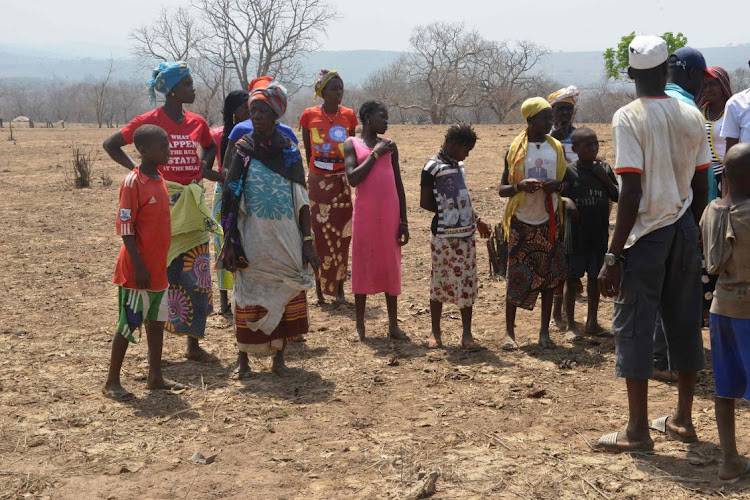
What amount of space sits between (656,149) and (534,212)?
1.85m

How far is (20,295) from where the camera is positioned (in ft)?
24.4

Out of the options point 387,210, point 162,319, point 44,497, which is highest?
point 387,210

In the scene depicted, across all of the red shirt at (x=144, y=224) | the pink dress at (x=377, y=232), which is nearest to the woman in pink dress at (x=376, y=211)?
the pink dress at (x=377, y=232)

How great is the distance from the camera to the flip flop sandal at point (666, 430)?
12.8 feet

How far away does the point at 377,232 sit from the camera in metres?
5.85

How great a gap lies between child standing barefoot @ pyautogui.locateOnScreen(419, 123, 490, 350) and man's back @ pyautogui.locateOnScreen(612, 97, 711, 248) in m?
1.94

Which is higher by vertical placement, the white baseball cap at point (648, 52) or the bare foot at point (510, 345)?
the white baseball cap at point (648, 52)

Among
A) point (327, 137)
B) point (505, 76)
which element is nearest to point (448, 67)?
point (505, 76)

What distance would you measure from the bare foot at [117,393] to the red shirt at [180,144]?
4.71 ft

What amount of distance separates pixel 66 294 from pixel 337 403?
3.96m

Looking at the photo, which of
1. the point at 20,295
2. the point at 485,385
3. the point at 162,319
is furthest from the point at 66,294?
the point at 485,385

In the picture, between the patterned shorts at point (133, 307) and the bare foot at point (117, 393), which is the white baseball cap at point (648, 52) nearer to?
the patterned shorts at point (133, 307)

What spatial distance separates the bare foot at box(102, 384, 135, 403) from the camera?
15.4ft

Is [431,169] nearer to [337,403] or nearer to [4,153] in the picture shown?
[337,403]
